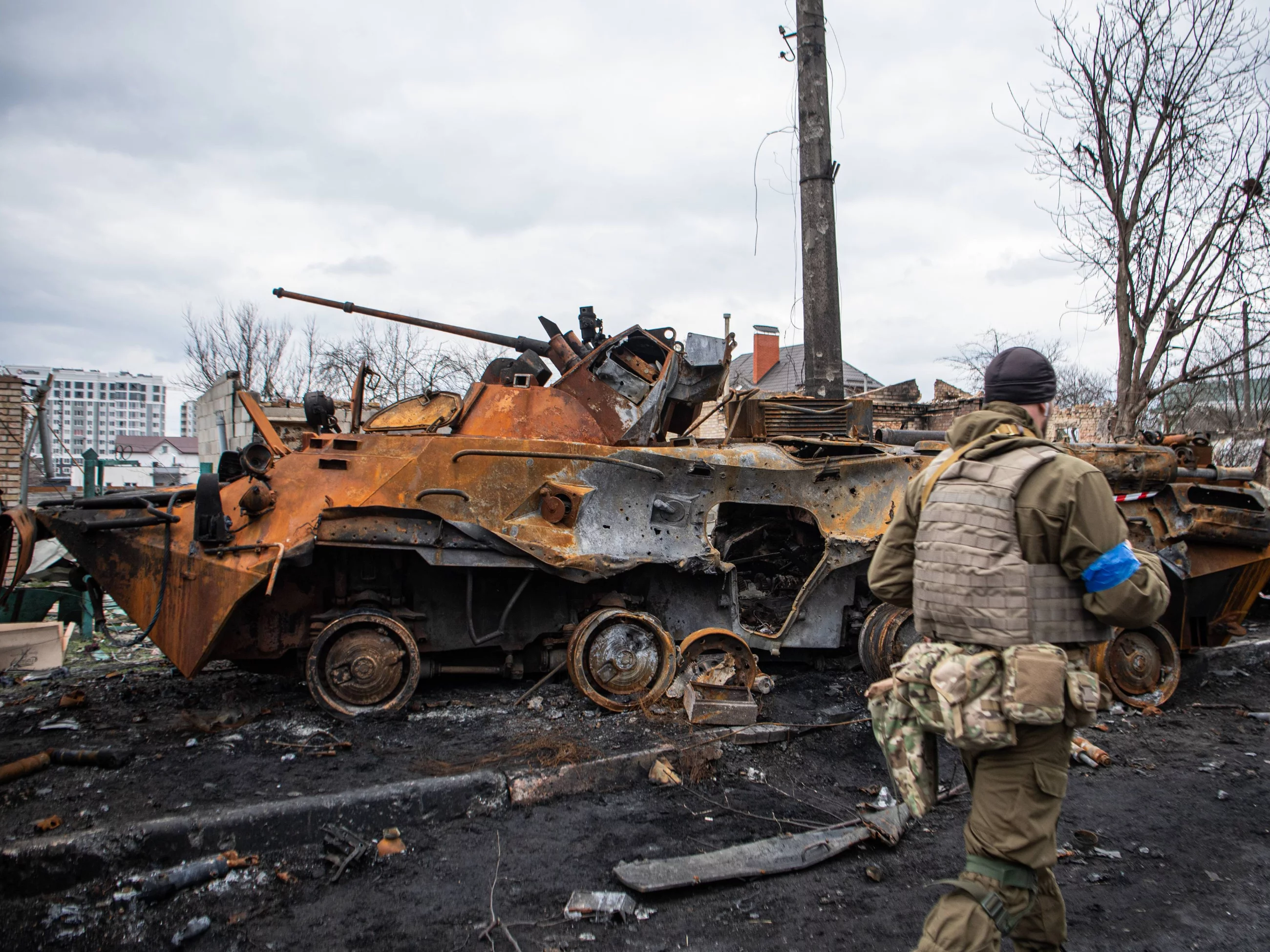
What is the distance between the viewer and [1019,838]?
7.38 feet

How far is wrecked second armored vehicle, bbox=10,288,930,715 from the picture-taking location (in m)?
5.11

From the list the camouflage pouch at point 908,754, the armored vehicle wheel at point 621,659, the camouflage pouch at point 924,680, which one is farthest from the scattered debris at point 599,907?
the armored vehicle wheel at point 621,659

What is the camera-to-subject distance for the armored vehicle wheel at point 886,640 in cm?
595

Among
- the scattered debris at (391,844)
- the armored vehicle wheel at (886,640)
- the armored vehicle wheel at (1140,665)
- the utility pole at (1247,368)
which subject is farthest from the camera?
the utility pole at (1247,368)

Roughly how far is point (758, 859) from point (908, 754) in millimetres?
1248

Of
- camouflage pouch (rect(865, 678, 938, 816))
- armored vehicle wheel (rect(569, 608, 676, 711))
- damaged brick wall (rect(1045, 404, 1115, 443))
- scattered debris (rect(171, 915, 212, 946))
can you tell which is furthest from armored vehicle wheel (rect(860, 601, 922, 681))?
damaged brick wall (rect(1045, 404, 1115, 443))

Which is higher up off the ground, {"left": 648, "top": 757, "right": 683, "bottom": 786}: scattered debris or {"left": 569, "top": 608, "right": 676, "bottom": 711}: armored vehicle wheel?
{"left": 569, "top": 608, "right": 676, "bottom": 711}: armored vehicle wheel

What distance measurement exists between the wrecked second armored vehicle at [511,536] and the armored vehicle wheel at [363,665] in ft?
0.04

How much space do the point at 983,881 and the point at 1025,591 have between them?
77cm

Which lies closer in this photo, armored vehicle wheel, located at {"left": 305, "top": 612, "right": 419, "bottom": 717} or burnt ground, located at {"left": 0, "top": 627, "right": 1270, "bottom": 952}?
burnt ground, located at {"left": 0, "top": 627, "right": 1270, "bottom": 952}

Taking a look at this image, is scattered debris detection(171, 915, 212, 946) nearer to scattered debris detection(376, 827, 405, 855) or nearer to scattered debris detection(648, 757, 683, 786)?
scattered debris detection(376, 827, 405, 855)

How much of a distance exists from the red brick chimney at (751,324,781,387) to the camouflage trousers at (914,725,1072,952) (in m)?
30.4

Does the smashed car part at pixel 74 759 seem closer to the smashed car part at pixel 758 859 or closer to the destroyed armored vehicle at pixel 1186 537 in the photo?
the smashed car part at pixel 758 859

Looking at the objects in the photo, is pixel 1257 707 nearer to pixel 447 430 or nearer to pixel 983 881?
pixel 983 881
